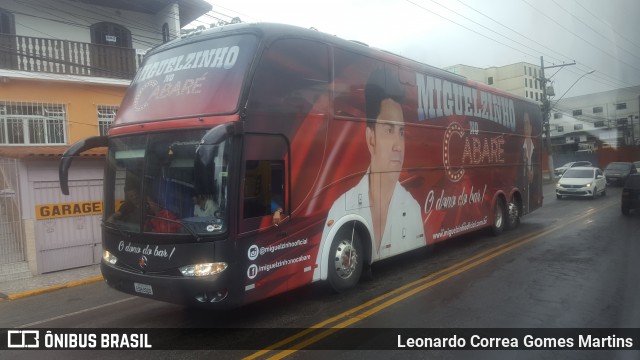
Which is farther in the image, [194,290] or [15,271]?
[15,271]

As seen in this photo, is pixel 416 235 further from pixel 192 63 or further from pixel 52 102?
pixel 52 102

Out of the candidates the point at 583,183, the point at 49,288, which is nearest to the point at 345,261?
the point at 49,288

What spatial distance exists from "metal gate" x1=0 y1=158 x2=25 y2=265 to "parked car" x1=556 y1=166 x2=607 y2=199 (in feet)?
68.9

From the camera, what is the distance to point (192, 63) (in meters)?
5.55

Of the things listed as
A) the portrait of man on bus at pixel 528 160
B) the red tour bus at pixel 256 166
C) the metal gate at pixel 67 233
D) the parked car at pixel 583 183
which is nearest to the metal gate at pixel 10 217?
the metal gate at pixel 67 233

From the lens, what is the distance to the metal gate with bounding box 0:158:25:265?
953 cm

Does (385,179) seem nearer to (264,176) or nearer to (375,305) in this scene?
(375,305)

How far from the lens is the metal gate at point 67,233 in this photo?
9781 mm

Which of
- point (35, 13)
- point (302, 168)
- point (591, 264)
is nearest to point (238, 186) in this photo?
point (302, 168)

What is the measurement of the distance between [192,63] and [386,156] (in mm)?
3380

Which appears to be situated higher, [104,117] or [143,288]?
[104,117]

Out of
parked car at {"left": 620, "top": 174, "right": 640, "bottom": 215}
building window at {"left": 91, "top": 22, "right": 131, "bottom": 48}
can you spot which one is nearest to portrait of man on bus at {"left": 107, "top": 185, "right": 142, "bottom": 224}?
building window at {"left": 91, "top": 22, "right": 131, "bottom": 48}

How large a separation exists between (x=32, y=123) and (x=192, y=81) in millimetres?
10405

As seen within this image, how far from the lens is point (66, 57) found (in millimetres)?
13961
